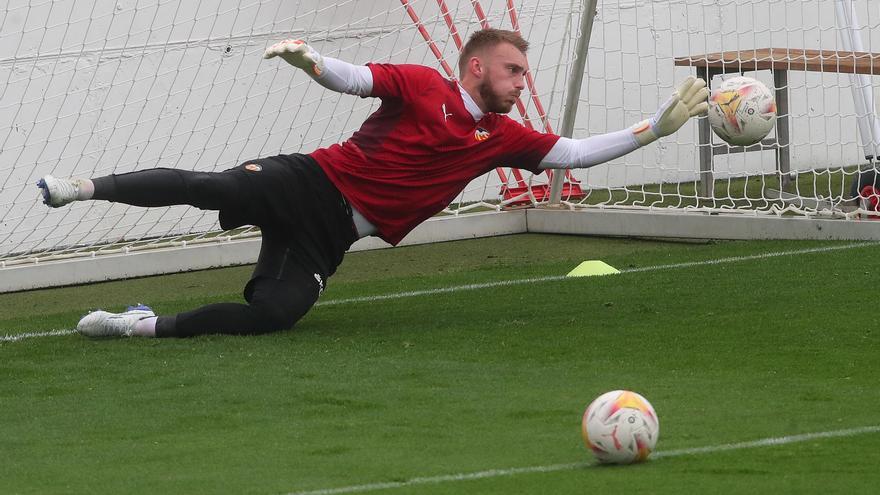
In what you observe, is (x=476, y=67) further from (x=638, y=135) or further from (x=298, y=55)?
(x=298, y=55)

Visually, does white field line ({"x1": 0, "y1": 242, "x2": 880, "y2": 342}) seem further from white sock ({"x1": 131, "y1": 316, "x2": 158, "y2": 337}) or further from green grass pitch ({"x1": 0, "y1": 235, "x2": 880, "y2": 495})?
white sock ({"x1": 131, "y1": 316, "x2": 158, "y2": 337})

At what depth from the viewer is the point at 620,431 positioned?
4129 millimetres

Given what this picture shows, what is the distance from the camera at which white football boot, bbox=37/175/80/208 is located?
6191 mm

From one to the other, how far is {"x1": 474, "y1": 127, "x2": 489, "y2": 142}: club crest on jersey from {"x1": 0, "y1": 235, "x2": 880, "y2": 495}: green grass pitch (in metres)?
0.88

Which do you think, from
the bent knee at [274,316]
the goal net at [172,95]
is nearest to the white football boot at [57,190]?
the bent knee at [274,316]

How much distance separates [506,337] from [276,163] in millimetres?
1416

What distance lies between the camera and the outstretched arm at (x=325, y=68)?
6.41 m

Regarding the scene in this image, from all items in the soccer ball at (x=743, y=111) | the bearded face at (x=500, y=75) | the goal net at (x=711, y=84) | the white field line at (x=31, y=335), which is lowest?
the goal net at (x=711, y=84)

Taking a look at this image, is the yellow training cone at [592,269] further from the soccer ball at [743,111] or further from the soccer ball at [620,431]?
the soccer ball at [620,431]

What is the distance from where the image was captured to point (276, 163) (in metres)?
7.04

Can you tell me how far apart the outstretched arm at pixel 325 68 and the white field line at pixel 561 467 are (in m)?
2.75

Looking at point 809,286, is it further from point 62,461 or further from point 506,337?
point 62,461

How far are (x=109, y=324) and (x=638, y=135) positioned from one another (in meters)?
2.73

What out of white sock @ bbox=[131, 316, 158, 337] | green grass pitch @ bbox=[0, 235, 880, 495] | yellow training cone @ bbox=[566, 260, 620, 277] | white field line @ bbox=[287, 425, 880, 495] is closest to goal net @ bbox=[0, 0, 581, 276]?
green grass pitch @ bbox=[0, 235, 880, 495]
